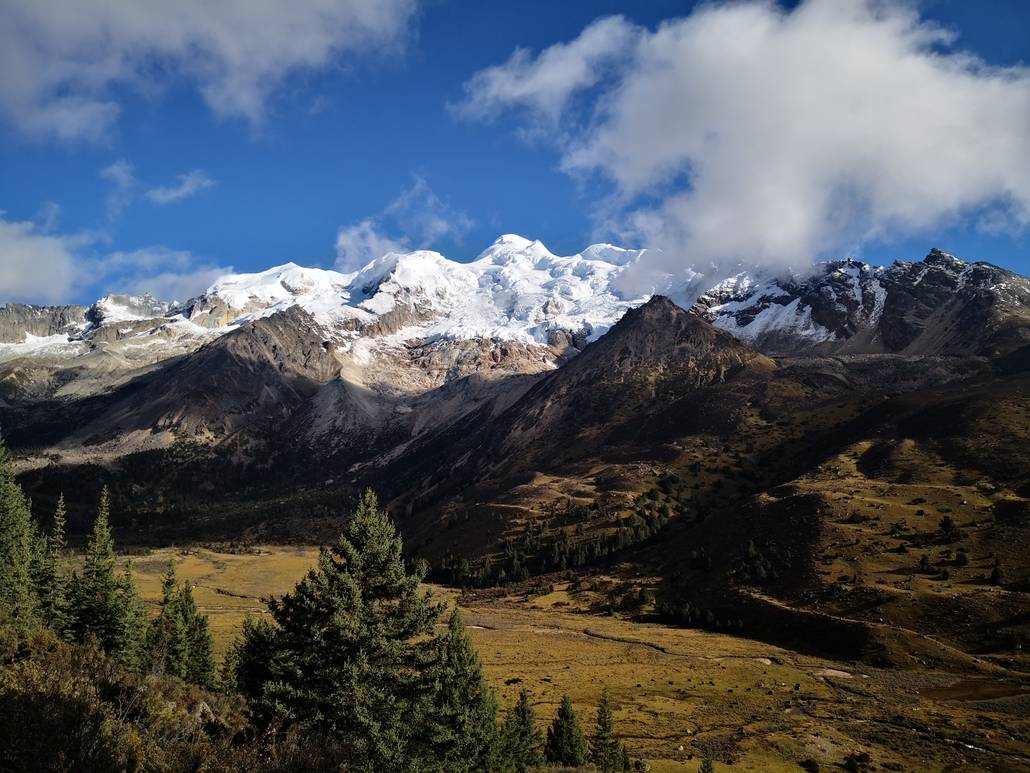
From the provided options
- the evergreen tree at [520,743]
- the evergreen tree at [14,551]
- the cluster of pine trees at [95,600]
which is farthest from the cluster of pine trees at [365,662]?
the cluster of pine trees at [95,600]

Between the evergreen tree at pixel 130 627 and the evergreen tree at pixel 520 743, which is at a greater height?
the evergreen tree at pixel 130 627

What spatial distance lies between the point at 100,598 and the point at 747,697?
63927 mm

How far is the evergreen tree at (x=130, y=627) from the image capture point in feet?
177

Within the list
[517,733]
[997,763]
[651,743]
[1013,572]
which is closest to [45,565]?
[517,733]

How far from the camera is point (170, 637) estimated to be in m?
57.9

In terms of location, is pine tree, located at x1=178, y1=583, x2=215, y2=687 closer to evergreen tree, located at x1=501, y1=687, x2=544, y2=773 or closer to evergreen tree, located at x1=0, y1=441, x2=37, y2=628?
evergreen tree, located at x1=0, y1=441, x2=37, y2=628

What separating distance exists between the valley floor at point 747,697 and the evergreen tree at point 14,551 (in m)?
42.7

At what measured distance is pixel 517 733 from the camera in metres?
43.0

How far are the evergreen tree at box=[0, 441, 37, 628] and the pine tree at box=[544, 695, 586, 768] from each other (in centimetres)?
3621

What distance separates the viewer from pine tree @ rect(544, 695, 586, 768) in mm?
44781

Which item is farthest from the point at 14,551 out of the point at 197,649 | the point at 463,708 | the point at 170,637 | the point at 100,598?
the point at 463,708

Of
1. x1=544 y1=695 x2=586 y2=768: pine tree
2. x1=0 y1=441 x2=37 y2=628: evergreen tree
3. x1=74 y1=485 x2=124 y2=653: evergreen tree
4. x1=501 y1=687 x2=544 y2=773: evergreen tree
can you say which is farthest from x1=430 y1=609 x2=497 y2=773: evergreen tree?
x1=74 y1=485 x2=124 y2=653: evergreen tree

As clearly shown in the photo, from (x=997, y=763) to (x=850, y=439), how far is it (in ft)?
440

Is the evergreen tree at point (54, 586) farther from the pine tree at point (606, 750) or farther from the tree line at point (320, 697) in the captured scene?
the pine tree at point (606, 750)
